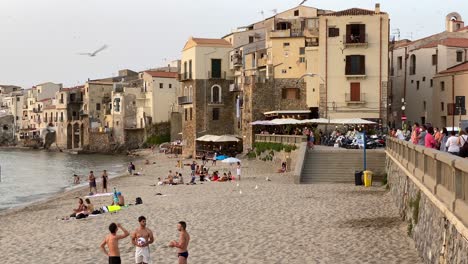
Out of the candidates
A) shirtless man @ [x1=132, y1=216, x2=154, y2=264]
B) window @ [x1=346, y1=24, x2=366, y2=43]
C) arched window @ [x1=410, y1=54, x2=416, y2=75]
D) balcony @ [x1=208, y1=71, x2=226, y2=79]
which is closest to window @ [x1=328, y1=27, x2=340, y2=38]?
window @ [x1=346, y1=24, x2=366, y2=43]

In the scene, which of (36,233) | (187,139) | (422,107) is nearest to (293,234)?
(36,233)

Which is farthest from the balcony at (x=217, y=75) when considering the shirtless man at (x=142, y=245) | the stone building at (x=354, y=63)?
the shirtless man at (x=142, y=245)

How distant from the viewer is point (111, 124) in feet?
317

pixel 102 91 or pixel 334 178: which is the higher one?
pixel 102 91

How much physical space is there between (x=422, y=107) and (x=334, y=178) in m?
23.3

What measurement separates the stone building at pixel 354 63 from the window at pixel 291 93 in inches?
202

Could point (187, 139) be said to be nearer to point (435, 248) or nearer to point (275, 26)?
point (275, 26)

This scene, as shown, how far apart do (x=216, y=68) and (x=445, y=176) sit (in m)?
53.0

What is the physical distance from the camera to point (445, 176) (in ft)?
33.6

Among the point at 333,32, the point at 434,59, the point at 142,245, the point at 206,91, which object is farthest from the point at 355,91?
the point at 142,245

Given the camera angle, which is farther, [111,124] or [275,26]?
[111,124]

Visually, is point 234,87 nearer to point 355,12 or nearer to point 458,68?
point 355,12

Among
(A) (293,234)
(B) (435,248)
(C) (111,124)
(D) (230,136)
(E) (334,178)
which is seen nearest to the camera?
(B) (435,248)

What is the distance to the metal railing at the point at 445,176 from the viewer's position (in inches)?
330
